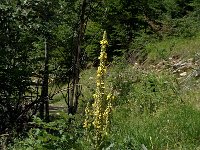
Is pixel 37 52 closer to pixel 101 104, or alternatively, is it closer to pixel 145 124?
pixel 145 124

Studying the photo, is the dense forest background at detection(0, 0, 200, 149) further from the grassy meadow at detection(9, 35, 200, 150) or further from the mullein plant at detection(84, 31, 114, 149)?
the mullein plant at detection(84, 31, 114, 149)

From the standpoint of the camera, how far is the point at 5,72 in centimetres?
980

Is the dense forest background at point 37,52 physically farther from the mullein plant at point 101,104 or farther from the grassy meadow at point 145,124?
the mullein plant at point 101,104

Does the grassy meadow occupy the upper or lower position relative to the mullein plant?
lower

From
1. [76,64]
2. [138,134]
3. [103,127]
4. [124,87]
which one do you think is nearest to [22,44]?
[76,64]

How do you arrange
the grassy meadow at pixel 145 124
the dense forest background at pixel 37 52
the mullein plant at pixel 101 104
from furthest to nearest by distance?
the dense forest background at pixel 37 52, the grassy meadow at pixel 145 124, the mullein plant at pixel 101 104

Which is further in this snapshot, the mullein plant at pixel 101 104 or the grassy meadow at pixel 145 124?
the grassy meadow at pixel 145 124

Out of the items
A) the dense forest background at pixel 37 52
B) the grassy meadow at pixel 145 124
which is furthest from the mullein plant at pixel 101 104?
the dense forest background at pixel 37 52

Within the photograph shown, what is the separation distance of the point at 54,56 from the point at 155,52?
5282 millimetres

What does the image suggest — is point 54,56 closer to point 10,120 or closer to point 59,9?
point 59,9

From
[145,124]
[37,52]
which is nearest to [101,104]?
[145,124]

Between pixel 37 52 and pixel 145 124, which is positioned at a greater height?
pixel 37 52

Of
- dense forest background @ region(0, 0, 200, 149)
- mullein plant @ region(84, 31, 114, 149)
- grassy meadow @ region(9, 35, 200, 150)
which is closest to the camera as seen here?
mullein plant @ region(84, 31, 114, 149)

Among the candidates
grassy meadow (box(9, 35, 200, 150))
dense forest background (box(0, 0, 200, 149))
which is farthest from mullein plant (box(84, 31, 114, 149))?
dense forest background (box(0, 0, 200, 149))
